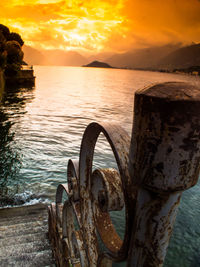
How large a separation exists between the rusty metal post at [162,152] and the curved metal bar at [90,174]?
69mm

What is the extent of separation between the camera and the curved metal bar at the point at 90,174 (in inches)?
32.0

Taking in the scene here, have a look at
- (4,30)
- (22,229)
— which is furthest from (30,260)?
(4,30)

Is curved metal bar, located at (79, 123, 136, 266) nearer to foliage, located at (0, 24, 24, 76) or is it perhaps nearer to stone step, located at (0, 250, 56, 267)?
stone step, located at (0, 250, 56, 267)

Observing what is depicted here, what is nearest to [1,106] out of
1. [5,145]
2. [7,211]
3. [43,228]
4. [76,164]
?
[5,145]

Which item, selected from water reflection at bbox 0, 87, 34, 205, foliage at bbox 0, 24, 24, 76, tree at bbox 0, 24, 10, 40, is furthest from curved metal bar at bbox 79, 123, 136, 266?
tree at bbox 0, 24, 10, 40

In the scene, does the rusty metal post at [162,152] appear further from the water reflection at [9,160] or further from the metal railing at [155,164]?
the water reflection at [9,160]

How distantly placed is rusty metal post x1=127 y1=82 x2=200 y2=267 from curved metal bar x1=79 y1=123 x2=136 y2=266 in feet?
0.23

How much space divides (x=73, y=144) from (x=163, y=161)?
14.8 metres

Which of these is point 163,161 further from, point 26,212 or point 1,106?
point 1,106

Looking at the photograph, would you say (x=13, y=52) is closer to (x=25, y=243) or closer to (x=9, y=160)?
(x=9, y=160)

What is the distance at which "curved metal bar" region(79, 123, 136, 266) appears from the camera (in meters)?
0.81

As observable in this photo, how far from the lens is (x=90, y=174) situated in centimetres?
142

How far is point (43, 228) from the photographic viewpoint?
445 cm

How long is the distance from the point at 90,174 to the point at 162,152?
844 mm
